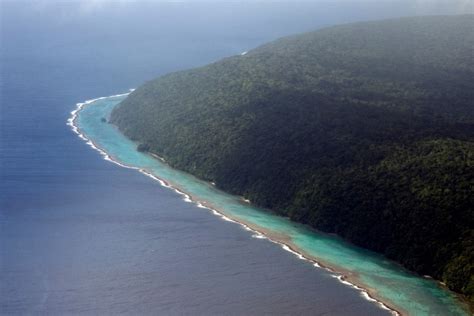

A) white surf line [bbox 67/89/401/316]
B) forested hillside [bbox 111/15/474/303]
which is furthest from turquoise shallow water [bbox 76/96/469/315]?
forested hillside [bbox 111/15/474/303]

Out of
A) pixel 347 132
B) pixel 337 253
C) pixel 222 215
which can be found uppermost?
pixel 347 132

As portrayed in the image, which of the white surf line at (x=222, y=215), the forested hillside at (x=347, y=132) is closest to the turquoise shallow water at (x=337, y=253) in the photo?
the white surf line at (x=222, y=215)

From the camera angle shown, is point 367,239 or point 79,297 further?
point 367,239

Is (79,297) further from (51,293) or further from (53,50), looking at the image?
(53,50)

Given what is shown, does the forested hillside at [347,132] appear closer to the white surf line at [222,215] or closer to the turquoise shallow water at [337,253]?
the turquoise shallow water at [337,253]

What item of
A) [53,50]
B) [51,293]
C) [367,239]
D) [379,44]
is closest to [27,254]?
[51,293]

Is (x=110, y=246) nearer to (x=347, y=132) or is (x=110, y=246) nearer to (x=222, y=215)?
(x=222, y=215)

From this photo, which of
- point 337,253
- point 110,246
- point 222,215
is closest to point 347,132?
point 222,215
